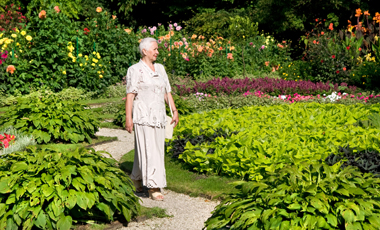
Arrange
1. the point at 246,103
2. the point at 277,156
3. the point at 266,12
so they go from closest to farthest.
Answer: the point at 277,156 → the point at 246,103 → the point at 266,12

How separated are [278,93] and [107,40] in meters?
5.37

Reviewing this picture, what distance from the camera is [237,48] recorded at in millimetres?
17844

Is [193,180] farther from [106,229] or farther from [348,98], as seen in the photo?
[348,98]

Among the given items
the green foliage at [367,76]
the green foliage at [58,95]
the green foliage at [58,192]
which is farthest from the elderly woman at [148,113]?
the green foliage at [367,76]

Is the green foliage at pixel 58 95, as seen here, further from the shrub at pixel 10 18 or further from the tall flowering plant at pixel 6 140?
the shrub at pixel 10 18

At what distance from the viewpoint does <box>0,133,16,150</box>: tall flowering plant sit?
20.7 ft

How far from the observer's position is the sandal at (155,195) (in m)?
5.22

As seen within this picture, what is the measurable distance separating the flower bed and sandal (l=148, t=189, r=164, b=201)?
6782mm

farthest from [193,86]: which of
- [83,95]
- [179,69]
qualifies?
[83,95]

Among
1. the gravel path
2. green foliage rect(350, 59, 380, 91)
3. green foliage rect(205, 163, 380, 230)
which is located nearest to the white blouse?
the gravel path

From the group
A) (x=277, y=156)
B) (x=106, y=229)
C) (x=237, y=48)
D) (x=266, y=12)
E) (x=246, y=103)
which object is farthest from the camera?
(x=266, y=12)

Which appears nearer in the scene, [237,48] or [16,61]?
[16,61]

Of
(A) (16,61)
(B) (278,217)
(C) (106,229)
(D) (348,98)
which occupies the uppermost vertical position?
(A) (16,61)

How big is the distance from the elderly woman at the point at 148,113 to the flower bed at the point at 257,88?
22.2ft
